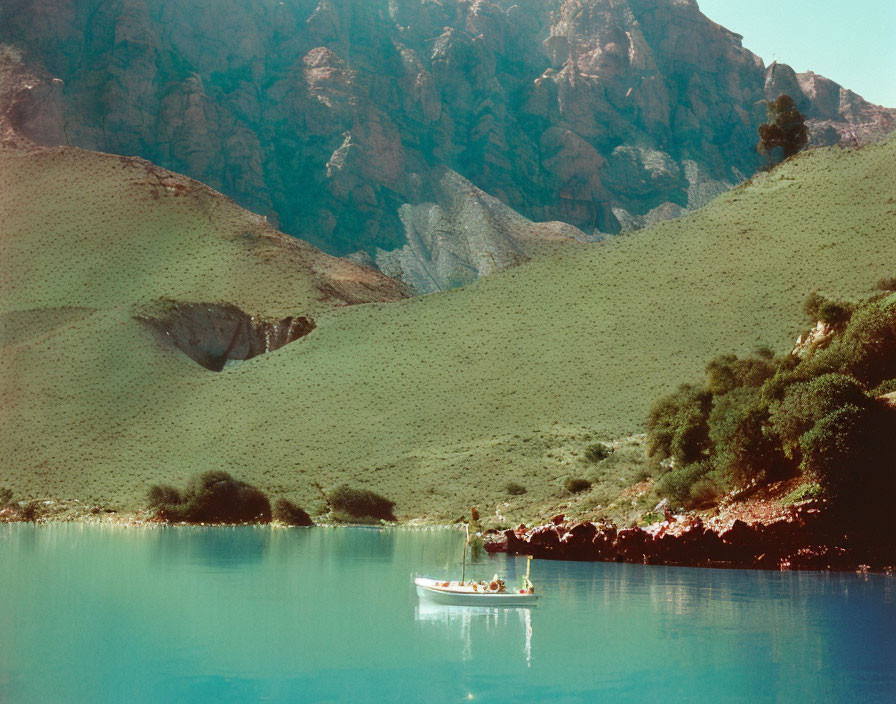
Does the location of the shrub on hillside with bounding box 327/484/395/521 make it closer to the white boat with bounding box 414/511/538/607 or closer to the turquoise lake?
the turquoise lake

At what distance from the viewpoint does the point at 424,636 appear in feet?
94.0

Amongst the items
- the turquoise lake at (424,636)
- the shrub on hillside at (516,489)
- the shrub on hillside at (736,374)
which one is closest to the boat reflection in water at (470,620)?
the turquoise lake at (424,636)

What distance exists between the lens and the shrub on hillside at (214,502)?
74750 mm

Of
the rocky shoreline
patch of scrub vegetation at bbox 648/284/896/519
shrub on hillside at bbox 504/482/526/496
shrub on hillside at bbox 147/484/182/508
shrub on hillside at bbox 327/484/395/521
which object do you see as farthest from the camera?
shrub on hillside at bbox 147/484/182/508

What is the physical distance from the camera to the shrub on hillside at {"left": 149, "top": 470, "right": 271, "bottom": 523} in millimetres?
74750

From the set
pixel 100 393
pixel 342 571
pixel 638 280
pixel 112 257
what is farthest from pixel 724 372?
pixel 112 257

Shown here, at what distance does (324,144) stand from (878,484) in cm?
16388

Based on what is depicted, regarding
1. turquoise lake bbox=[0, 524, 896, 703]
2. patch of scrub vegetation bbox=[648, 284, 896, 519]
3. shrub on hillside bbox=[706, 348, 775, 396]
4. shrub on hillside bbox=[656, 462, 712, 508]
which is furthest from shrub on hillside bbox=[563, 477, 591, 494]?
turquoise lake bbox=[0, 524, 896, 703]

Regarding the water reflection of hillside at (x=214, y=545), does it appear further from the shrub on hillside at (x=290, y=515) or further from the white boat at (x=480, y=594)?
the white boat at (x=480, y=594)

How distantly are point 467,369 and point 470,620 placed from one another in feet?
196

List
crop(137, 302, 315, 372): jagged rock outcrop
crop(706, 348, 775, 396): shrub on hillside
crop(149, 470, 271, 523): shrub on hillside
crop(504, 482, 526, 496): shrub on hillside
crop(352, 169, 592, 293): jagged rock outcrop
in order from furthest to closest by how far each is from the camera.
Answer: crop(352, 169, 592, 293): jagged rock outcrop → crop(137, 302, 315, 372): jagged rock outcrop → crop(149, 470, 271, 523): shrub on hillside → crop(504, 482, 526, 496): shrub on hillside → crop(706, 348, 775, 396): shrub on hillside

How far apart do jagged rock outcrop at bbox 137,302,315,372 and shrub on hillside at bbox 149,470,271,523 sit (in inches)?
1187

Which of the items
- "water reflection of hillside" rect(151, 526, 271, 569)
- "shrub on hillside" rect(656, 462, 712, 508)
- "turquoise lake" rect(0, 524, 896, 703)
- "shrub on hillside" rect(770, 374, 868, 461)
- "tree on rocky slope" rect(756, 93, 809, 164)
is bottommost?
"turquoise lake" rect(0, 524, 896, 703)

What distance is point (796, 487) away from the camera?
41719mm
